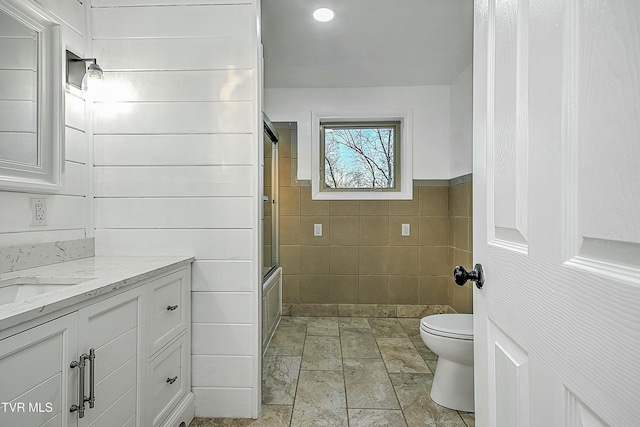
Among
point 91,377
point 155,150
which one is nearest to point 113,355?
point 91,377

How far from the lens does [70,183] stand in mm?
1717

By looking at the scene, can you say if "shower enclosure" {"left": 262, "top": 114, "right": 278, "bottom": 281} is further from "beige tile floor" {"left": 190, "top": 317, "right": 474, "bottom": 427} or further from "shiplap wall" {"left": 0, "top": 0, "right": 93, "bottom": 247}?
"shiplap wall" {"left": 0, "top": 0, "right": 93, "bottom": 247}

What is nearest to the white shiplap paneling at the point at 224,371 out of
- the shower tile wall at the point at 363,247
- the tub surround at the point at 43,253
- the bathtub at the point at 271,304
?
the bathtub at the point at 271,304

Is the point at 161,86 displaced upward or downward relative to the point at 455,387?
upward

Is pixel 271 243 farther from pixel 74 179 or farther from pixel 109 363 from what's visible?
pixel 109 363

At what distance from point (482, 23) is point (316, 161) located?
269 centimetres

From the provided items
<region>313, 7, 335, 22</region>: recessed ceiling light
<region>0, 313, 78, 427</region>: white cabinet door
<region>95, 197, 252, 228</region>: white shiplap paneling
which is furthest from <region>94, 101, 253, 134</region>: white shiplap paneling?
<region>0, 313, 78, 427</region>: white cabinet door

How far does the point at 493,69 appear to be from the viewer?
86 cm

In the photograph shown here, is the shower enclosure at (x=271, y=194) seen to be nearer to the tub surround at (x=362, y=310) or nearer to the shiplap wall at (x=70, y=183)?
the tub surround at (x=362, y=310)

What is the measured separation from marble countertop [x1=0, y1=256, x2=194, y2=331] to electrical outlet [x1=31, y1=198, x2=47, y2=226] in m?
0.19

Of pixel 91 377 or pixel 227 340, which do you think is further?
pixel 227 340

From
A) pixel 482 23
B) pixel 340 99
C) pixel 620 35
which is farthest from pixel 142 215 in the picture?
pixel 340 99

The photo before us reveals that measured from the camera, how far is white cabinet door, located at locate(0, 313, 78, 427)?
81cm

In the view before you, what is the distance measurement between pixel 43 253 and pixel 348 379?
1771 mm
